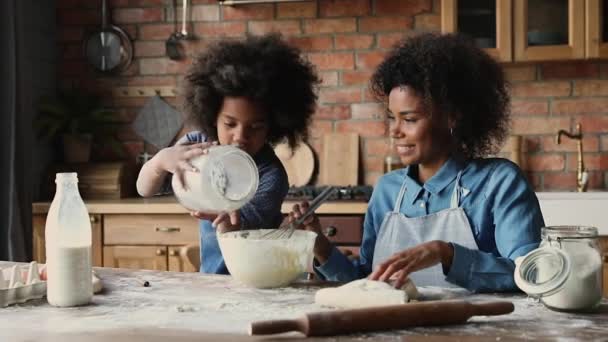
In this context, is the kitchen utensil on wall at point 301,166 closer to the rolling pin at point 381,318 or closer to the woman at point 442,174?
the woman at point 442,174

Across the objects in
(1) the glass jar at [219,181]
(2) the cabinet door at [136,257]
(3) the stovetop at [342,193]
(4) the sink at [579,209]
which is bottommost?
(2) the cabinet door at [136,257]

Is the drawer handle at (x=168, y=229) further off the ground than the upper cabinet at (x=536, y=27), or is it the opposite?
the upper cabinet at (x=536, y=27)

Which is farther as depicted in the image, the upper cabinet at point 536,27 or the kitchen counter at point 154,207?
the upper cabinet at point 536,27

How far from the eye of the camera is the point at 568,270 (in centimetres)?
123

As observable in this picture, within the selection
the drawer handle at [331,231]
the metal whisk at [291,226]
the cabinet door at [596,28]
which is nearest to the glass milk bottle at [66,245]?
the metal whisk at [291,226]

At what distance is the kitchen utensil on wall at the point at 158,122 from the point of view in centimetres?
388

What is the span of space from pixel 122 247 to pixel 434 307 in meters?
2.39

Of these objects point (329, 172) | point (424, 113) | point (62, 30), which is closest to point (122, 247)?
point (329, 172)

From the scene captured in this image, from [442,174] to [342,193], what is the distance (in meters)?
1.51

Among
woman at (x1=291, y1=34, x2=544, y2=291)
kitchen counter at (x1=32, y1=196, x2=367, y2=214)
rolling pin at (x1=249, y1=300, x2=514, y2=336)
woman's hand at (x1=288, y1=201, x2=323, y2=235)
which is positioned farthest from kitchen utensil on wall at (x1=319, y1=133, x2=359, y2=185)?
rolling pin at (x1=249, y1=300, x2=514, y2=336)

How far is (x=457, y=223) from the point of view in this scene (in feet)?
5.62

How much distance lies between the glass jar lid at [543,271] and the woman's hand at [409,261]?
0.55ft

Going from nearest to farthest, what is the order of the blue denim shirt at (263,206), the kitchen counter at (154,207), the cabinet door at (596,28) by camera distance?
1. the blue denim shirt at (263,206)
2. the kitchen counter at (154,207)
3. the cabinet door at (596,28)

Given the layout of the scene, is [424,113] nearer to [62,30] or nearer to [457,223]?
[457,223]
